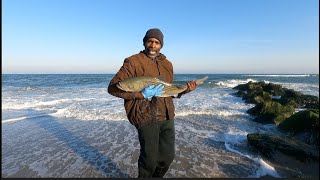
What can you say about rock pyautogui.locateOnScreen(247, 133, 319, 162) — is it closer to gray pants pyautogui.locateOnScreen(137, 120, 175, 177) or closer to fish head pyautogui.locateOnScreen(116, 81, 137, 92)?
gray pants pyautogui.locateOnScreen(137, 120, 175, 177)

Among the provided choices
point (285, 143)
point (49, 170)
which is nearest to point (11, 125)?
point (49, 170)

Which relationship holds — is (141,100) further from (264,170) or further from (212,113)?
(212,113)

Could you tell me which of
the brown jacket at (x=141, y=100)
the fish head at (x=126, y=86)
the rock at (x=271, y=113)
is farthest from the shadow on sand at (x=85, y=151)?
the rock at (x=271, y=113)

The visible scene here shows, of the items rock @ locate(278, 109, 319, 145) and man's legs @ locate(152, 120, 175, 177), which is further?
rock @ locate(278, 109, 319, 145)

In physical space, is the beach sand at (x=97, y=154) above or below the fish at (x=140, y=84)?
below

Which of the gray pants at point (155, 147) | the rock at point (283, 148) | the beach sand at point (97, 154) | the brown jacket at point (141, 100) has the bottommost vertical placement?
the beach sand at point (97, 154)

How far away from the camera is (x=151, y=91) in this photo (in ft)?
14.5

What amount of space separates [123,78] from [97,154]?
3.75 metres

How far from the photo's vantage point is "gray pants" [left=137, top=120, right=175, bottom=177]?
458 cm

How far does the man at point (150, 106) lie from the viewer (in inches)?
177

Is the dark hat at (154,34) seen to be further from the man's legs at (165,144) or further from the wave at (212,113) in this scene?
the wave at (212,113)

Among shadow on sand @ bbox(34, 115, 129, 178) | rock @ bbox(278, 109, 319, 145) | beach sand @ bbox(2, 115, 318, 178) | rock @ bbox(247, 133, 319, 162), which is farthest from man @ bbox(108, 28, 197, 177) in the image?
rock @ bbox(278, 109, 319, 145)

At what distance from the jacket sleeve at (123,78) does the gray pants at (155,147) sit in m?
0.55

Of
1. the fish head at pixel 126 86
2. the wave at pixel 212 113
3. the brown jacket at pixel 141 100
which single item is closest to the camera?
the fish head at pixel 126 86
